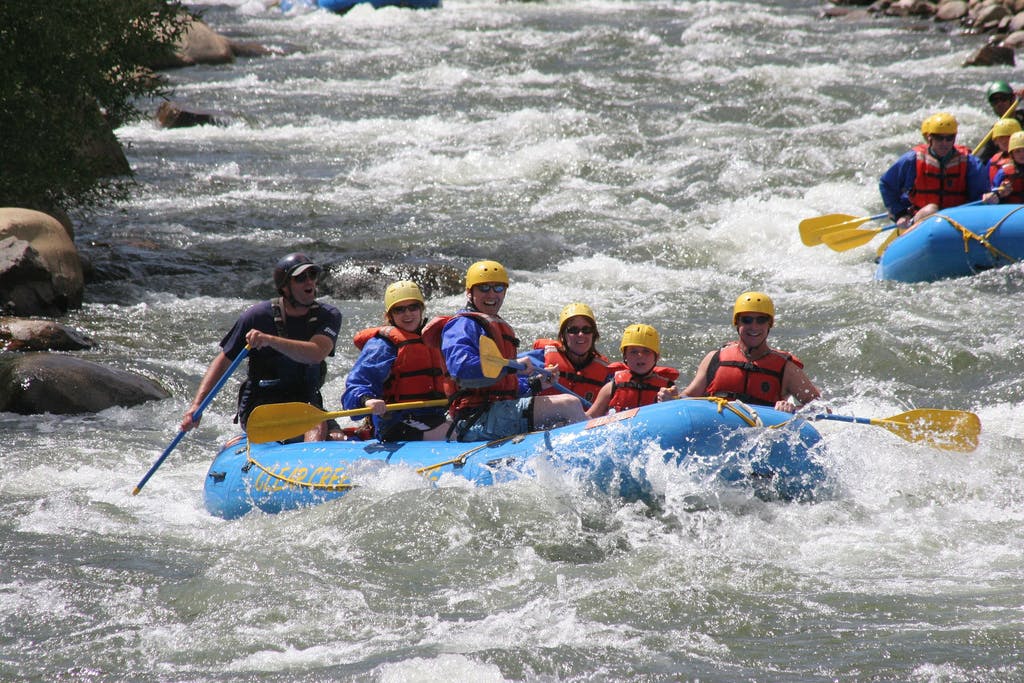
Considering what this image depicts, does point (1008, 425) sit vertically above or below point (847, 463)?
below

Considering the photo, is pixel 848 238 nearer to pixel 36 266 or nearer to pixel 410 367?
pixel 410 367

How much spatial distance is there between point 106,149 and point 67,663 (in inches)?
426

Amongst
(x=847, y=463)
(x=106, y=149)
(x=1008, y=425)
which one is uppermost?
(x=106, y=149)

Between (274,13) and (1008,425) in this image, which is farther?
(274,13)

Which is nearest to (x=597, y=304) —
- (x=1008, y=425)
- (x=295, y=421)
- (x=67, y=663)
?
(x=1008, y=425)

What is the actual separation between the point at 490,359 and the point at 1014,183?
6.39m

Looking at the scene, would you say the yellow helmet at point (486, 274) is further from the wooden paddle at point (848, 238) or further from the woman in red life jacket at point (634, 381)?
the wooden paddle at point (848, 238)

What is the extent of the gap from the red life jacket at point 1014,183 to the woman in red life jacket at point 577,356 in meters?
5.28

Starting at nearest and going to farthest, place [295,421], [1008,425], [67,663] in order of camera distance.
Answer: [67,663] < [295,421] < [1008,425]

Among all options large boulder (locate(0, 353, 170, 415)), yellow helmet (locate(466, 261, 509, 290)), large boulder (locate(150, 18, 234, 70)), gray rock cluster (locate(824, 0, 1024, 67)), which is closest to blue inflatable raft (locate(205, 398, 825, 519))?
yellow helmet (locate(466, 261, 509, 290))

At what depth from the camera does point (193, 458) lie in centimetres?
779

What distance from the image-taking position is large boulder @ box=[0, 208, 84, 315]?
997 centimetres

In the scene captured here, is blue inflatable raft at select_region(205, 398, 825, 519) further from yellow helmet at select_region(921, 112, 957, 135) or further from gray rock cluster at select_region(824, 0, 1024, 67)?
gray rock cluster at select_region(824, 0, 1024, 67)

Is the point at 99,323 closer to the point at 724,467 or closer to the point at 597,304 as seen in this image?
the point at 597,304
